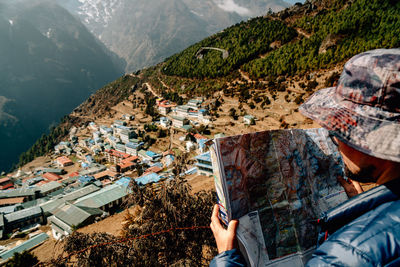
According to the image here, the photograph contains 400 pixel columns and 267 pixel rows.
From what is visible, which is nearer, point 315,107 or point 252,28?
point 315,107

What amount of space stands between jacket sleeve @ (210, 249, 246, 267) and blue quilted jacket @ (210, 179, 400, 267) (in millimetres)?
479

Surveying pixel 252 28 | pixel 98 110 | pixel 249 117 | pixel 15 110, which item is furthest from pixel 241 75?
pixel 15 110

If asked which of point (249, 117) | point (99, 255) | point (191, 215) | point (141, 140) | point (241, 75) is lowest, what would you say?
point (99, 255)

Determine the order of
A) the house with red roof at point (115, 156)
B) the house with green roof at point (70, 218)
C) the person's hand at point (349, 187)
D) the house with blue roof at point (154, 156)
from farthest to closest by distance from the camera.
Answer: the house with red roof at point (115, 156), the house with blue roof at point (154, 156), the house with green roof at point (70, 218), the person's hand at point (349, 187)

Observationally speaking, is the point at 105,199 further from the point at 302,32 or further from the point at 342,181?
the point at 302,32

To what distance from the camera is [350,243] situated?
86 centimetres

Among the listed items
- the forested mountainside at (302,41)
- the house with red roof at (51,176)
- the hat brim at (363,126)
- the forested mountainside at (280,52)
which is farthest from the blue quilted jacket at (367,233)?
the house with red roof at (51,176)

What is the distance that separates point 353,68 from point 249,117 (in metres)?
30.3

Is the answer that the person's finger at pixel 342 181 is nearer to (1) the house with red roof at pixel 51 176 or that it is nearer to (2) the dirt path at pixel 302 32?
(1) the house with red roof at pixel 51 176

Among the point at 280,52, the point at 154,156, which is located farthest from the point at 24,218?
the point at 280,52

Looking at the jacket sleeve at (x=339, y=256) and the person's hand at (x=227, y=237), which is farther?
the person's hand at (x=227, y=237)

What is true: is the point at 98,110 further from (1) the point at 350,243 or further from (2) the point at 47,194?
(1) the point at 350,243

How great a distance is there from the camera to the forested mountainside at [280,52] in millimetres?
31402

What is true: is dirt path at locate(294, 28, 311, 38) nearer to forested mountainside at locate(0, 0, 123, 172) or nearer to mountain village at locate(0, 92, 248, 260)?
mountain village at locate(0, 92, 248, 260)
